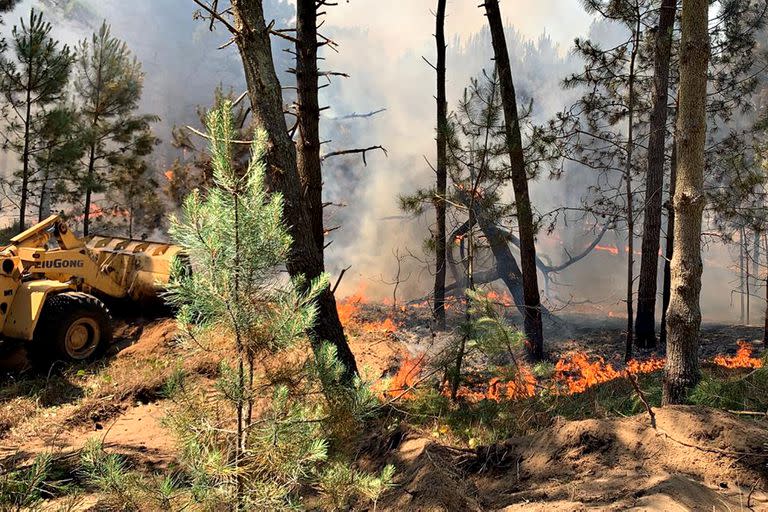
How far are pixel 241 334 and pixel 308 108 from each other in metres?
4.62

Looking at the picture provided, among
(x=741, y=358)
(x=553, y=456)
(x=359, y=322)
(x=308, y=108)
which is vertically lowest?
(x=741, y=358)

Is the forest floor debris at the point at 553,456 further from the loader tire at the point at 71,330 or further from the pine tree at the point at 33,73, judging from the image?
the pine tree at the point at 33,73

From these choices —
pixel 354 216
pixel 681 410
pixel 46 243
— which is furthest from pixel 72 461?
Result: pixel 354 216

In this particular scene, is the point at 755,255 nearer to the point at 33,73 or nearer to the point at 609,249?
the point at 609,249

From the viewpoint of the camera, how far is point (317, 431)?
2.84m

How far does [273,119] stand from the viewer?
197 inches

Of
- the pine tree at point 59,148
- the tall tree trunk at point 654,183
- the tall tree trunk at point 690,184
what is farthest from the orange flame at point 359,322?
the pine tree at point 59,148

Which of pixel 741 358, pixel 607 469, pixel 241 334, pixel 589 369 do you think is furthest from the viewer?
pixel 589 369

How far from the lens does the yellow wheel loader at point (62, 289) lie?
9.04 m

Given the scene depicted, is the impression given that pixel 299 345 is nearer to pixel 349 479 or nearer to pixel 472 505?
pixel 349 479

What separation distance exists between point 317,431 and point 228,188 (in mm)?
1322

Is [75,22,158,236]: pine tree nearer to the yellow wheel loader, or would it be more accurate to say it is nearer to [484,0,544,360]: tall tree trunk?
the yellow wheel loader

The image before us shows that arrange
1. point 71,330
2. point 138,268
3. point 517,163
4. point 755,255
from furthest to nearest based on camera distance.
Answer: point 755,255 → point 138,268 → point 517,163 → point 71,330

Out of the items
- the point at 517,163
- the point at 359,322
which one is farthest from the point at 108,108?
the point at 517,163
